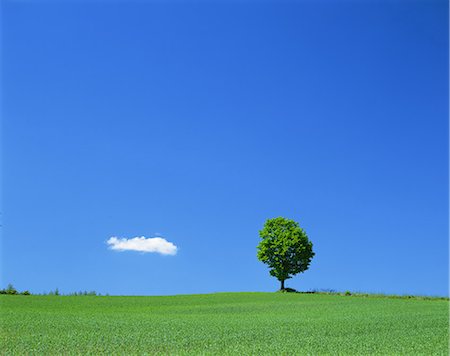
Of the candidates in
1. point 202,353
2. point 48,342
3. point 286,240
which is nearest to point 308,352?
point 202,353

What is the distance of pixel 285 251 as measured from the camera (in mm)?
59719

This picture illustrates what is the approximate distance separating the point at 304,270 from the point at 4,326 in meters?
44.9

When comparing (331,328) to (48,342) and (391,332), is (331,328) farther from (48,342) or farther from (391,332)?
(48,342)

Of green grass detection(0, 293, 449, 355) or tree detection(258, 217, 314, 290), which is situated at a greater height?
tree detection(258, 217, 314, 290)

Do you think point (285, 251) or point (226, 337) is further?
point (285, 251)

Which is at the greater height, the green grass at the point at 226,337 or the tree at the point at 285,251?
the tree at the point at 285,251

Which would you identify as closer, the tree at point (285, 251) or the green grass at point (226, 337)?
the green grass at point (226, 337)

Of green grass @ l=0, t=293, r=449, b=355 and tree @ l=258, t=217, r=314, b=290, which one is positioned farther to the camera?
tree @ l=258, t=217, r=314, b=290

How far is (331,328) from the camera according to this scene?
19.2 meters

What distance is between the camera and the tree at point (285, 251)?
197 ft

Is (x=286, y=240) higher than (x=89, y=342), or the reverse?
(x=286, y=240)

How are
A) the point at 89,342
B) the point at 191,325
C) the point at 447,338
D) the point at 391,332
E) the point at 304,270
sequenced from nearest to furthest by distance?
the point at 89,342 → the point at 447,338 → the point at 391,332 → the point at 191,325 → the point at 304,270

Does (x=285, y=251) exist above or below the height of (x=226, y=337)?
above

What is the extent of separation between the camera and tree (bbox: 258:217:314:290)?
60.0 metres
